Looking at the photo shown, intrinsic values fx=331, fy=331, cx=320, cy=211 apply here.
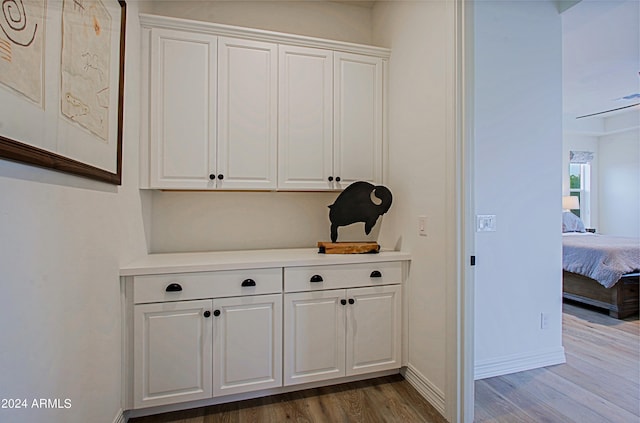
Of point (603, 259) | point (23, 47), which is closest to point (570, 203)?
point (603, 259)

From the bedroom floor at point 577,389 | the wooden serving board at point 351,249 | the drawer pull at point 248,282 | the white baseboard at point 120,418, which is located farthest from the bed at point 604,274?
the white baseboard at point 120,418

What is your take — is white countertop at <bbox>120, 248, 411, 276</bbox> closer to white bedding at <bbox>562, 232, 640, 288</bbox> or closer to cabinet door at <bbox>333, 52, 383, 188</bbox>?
cabinet door at <bbox>333, 52, 383, 188</bbox>

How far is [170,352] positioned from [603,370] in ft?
9.75

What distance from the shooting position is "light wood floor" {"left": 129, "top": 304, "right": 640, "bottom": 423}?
1857 mm

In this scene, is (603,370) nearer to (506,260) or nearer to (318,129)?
(506,260)

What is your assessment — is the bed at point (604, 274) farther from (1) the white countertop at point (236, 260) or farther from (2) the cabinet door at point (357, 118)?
(2) the cabinet door at point (357, 118)

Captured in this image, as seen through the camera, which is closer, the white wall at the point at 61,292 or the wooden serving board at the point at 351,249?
the white wall at the point at 61,292

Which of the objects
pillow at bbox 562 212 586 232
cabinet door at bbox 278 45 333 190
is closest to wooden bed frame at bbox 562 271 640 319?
pillow at bbox 562 212 586 232

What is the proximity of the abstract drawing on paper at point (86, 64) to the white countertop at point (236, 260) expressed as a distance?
0.71 meters

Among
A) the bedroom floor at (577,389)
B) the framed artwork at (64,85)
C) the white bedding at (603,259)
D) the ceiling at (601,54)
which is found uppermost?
the ceiling at (601,54)

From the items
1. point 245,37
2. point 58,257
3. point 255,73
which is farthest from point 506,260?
point 58,257

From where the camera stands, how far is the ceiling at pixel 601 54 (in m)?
2.70

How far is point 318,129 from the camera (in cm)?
240

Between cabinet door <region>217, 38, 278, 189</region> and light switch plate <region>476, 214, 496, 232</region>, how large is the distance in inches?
58.7
